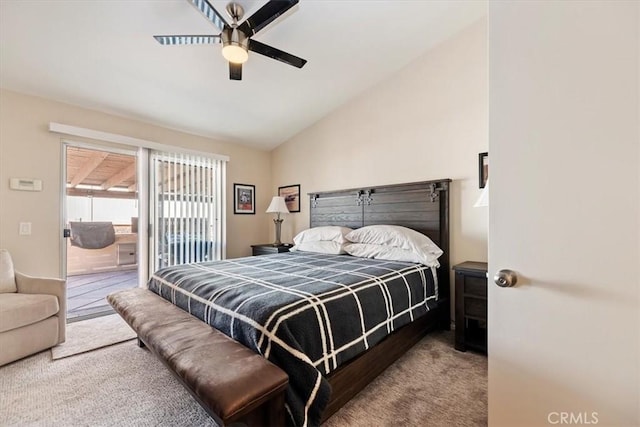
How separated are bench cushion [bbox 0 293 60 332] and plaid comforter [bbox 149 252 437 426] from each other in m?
0.86

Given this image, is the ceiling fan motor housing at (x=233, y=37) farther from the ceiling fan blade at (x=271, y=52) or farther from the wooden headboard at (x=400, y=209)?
the wooden headboard at (x=400, y=209)

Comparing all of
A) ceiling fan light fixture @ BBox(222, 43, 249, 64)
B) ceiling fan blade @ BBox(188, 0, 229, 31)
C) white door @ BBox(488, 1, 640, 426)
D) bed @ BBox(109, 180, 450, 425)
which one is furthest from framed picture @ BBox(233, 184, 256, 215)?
white door @ BBox(488, 1, 640, 426)

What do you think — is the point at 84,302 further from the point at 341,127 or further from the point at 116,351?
the point at 341,127

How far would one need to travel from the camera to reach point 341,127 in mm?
4074

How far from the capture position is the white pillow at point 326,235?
3370mm

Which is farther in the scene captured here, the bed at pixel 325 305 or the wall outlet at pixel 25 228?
the wall outlet at pixel 25 228

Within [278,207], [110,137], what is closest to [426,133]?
[278,207]

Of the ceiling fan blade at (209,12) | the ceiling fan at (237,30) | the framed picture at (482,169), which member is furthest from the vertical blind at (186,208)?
the framed picture at (482,169)

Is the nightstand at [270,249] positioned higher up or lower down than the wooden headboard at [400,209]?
lower down

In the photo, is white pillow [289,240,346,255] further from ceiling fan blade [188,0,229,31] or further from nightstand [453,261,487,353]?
ceiling fan blade [188,0,229,31]

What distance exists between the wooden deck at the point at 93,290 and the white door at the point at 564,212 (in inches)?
164

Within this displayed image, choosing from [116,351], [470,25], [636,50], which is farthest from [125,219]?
[636,50]

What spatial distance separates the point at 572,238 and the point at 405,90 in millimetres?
2915

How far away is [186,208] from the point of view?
3918mm
